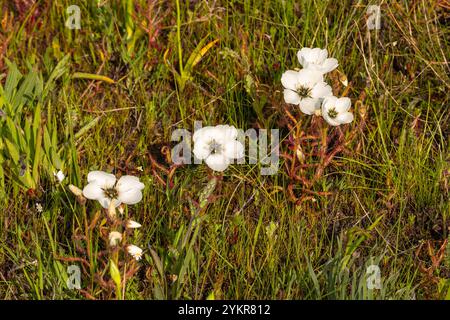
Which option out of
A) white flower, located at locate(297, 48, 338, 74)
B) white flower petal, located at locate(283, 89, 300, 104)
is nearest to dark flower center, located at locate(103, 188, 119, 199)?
white flower petal, located at locate(283, 89, 300, 104)

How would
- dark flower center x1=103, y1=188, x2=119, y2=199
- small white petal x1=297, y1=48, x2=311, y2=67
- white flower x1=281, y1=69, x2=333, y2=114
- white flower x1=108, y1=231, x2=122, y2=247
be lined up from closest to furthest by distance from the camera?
white flower x1=108, y1=231, x2=122, y2=247, dark flower center x1=103, y1=188, x2=119, y2=199, white flower x1=281, y1=69, x2=333, y2=114, small white petal x1=297, y1=48, x2=311, y2=67

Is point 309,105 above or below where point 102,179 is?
above

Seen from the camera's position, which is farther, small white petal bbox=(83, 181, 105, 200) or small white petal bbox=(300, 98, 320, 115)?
small white petal bbox=(300, 98, 320, 115)

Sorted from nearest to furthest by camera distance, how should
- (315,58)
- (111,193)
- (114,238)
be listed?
1. (114,238)
2. (111,193)
3. (315,58)

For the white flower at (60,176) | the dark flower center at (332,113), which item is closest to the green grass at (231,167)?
the white flower at (60,176)

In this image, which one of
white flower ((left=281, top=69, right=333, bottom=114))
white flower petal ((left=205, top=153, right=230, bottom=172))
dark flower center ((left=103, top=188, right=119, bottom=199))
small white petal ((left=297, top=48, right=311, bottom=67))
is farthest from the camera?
small white petal ((left=297, top=48, right=311, bottom=67))

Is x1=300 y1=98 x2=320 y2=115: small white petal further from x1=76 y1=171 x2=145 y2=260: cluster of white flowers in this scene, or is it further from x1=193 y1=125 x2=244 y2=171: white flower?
x1=76 y1=171 x2=145 y2=260: cluster of white flowers

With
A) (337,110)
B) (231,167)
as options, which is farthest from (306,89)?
(231,167)

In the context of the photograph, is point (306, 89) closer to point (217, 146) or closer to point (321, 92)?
point (321, 92)

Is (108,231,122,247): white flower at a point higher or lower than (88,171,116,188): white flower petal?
lower
